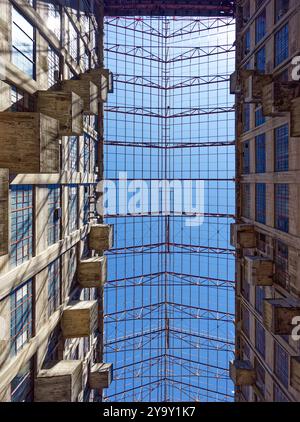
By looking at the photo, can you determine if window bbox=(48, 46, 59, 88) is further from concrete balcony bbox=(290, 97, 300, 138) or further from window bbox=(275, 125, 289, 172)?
window bbox=(275, 125, 289, 172)

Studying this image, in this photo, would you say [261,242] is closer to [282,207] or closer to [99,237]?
[282,207]

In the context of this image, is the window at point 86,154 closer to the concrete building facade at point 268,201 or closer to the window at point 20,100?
the window at point 20,100

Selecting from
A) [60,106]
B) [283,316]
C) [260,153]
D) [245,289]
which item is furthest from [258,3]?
[245,289]

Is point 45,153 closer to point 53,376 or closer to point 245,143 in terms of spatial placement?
point 53,376

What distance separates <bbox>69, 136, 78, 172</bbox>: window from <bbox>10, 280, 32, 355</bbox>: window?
8.61 metres

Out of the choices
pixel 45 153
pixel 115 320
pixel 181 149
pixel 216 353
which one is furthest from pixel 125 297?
pixel 45 153

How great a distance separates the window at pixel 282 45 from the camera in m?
17.0

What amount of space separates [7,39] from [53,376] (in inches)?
578

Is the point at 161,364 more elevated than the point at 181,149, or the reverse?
the point at 181,149

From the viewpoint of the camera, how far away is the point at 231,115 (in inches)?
1312

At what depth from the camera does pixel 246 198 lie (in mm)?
24500

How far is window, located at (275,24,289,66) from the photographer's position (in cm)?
1698

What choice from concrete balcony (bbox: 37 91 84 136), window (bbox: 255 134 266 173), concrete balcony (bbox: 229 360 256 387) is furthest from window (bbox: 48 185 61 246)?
concrete balcony (bbox: 229 360 256 387)

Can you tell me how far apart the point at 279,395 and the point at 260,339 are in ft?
12.2
